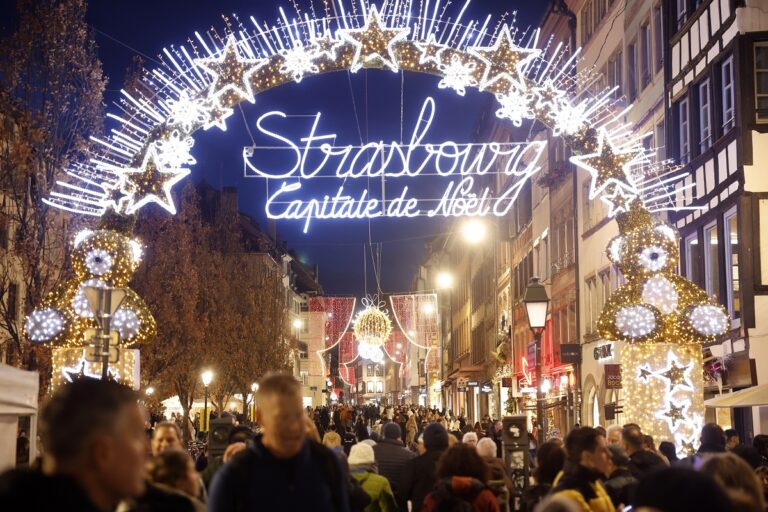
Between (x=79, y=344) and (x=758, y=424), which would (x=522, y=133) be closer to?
(x=758, y=424)

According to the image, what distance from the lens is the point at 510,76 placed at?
62.8 ft

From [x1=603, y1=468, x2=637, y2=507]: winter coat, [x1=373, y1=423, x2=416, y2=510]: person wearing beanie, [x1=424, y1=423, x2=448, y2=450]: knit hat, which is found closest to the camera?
[x1=603, y1=468, x2=637, y2=507]: winter coat

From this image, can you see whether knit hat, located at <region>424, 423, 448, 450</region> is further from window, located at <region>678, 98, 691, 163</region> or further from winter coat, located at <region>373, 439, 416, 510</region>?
window, located at <region>678, 98, 691, 163</region>

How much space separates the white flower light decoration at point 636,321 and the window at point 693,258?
31.7 feet

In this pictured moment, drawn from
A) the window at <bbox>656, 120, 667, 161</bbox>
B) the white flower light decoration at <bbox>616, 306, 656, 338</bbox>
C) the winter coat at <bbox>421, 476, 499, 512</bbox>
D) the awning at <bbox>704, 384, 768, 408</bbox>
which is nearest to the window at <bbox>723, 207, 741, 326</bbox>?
the window at <bbox>656, 120, 667, 161</bbox>

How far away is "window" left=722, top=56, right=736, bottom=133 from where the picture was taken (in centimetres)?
2401

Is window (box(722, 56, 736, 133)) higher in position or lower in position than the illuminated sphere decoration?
higher

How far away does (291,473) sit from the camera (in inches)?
241

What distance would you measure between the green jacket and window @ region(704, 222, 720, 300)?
52.4 feet

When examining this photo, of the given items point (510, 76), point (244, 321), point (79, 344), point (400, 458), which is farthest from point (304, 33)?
point (244, 321)

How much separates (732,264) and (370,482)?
15244 mm

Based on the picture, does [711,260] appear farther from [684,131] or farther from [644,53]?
[644,53]

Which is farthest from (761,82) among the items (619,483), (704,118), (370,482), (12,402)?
(619,483)

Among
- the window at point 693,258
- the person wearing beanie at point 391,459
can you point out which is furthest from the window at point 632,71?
the person wearing beanie at point 391,459
